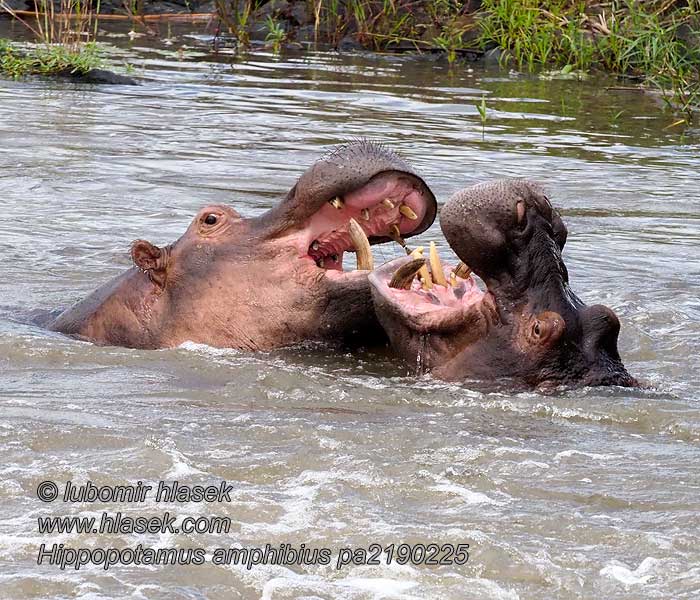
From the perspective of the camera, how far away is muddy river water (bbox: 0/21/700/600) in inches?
133

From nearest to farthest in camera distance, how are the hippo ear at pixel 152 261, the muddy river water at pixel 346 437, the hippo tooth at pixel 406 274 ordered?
the muddy river water at pixel 346 437, the hippo tooth at pixel 406 274, the hippo ear at pixel 152 261

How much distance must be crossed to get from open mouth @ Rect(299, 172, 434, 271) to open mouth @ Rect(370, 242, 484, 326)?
23 cm

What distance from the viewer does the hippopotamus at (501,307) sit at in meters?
4.52

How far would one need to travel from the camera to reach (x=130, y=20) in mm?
19906

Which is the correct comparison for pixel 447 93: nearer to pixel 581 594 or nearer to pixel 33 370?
pixel 33 370

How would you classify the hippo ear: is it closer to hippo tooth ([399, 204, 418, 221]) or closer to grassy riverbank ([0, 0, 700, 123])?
hippo tooth ([399, 204, 418, 221])

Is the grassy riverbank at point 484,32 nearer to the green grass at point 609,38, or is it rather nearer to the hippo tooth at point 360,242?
the green grass at point 609,38

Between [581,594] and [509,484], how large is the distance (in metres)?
0.71

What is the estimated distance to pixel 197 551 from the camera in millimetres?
3465

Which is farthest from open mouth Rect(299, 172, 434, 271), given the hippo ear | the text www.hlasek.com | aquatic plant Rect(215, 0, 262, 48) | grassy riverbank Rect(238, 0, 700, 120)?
aquatic plant Rect(215, 0, 262, 48)

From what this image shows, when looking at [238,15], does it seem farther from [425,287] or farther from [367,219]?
[425,287]


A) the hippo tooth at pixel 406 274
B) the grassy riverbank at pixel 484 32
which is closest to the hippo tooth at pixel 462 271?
the hippo tooth at pixel 406 274

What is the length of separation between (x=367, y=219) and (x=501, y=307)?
2.58 ft

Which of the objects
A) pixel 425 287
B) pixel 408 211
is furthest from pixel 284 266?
pixel 425 287
